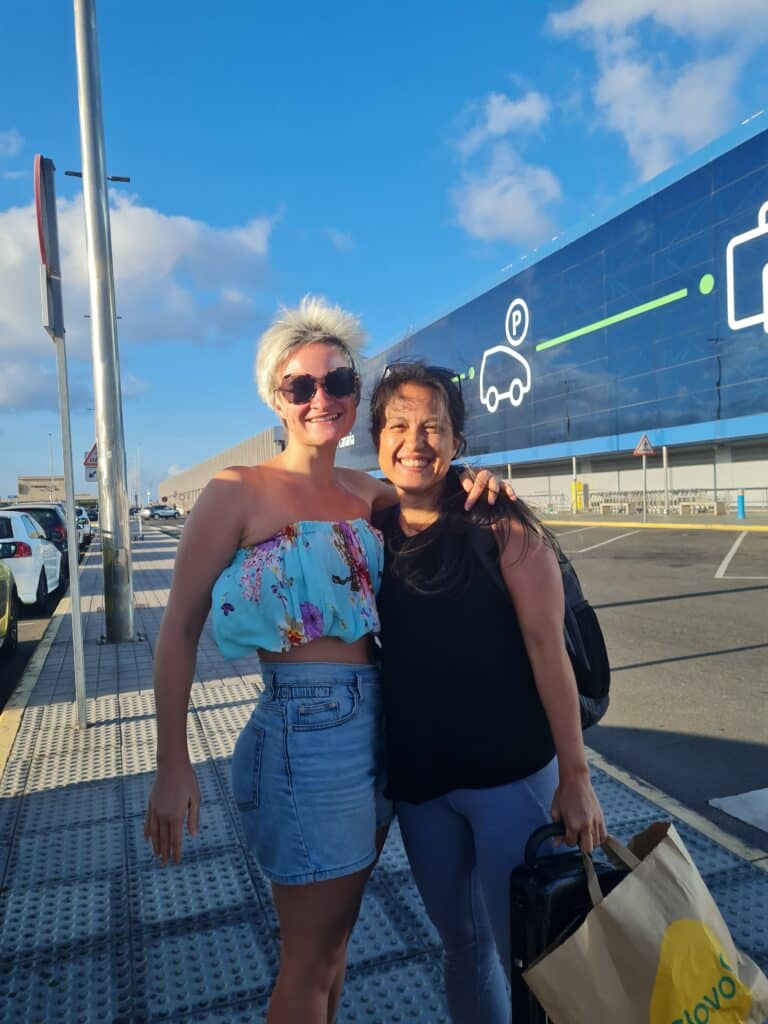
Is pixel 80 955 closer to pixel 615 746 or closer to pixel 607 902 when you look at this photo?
pixel 607 902

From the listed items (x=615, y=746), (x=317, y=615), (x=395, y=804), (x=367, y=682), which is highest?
(x=317, y=615)

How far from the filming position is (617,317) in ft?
123

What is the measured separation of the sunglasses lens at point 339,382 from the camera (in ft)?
6.28

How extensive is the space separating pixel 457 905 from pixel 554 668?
646mm

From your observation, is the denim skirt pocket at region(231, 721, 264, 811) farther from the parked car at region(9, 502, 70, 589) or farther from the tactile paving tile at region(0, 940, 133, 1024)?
the parked car at region(9, 502, 70, 589)

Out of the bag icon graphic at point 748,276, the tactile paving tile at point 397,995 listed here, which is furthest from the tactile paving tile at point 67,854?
the bag icon graphic at point 748,276

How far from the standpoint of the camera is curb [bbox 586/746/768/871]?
125 inches

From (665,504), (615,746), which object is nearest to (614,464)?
(665,504)

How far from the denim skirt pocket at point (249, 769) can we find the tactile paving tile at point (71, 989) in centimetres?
117

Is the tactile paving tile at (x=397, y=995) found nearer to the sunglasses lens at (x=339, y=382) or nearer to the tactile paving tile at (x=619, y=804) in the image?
the tactile paving tile at (x=619, y=804)

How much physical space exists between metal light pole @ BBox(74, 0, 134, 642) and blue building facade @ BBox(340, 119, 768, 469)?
15.6 meters

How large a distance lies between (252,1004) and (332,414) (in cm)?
185

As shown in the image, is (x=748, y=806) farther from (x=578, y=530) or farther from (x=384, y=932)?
(x=578, y=530)

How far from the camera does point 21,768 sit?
4500mm
